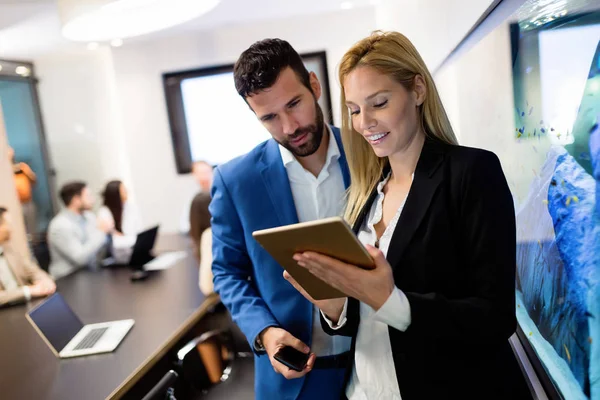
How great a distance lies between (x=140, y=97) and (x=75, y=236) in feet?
7.82

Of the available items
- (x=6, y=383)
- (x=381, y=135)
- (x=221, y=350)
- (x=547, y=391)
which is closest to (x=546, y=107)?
(x=381, y=135)

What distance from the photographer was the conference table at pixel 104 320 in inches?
80.0

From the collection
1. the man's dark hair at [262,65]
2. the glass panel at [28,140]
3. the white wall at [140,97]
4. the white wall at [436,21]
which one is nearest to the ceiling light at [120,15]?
the white wall at [436,21]

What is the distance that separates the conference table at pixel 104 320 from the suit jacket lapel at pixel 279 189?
→ 1.07 m

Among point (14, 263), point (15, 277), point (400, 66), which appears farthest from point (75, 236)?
point (400, 66)

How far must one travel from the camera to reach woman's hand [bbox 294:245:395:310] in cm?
88

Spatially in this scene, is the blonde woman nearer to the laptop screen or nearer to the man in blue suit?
the man in blue suit

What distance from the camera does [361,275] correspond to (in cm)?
88

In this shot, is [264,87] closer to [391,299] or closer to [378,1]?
[391,299]

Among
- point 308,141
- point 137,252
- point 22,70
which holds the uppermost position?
point 22,70

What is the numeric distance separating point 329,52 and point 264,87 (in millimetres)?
4708

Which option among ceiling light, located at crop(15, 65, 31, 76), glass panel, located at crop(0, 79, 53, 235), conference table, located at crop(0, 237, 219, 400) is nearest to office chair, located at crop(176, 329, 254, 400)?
conference table, located at crop(0, 237, 219, 400)

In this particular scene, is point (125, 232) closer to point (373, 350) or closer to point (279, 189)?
point (279, 189)

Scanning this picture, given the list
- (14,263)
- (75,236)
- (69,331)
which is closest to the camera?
(69,331)
